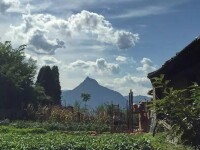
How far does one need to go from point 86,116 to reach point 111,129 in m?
8.76

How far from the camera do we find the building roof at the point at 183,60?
1488cm

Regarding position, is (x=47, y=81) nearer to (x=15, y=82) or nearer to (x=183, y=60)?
(x=15, y=82)

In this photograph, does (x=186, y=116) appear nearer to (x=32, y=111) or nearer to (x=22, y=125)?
(x=22, y=125)

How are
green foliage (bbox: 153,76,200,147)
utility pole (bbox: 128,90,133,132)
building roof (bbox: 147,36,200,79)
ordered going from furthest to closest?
utility pole (bbox: 128,90,133,132), building roof (bbox: 147,36,200,79), green foliage (bbox: 153,76,200,147)

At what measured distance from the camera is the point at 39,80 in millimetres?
69375

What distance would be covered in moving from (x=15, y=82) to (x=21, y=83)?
112cm

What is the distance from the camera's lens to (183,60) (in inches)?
653

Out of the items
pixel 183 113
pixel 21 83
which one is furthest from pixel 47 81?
pixel 183 113

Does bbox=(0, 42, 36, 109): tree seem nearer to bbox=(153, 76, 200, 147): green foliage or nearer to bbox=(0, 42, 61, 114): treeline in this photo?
bbox=(0, 42, 61, 114): treeline

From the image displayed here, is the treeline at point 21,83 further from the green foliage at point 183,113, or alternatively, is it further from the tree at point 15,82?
the green foliage at point 183,113

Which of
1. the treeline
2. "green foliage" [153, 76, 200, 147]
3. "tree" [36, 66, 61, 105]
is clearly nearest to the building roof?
"green foliage" [153, 76, 200, 147]

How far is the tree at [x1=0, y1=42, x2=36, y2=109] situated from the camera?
53250mm

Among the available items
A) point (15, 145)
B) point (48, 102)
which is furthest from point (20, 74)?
point (15, 145)

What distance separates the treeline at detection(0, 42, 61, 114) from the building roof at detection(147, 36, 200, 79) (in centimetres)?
3585
